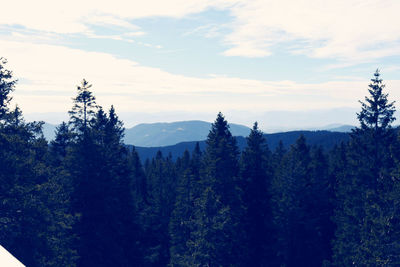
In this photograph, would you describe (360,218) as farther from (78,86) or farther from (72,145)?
(78,86)

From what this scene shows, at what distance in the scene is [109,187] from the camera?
89.5 ft

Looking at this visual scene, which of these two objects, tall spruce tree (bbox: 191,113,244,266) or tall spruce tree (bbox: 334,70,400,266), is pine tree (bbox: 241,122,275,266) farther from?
tall spruce tree (bbox: 334,70,400,266)

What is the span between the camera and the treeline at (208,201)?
1833 cm

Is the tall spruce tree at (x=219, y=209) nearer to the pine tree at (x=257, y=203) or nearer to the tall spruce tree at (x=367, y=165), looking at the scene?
the pine tree at (x=257, y=203)

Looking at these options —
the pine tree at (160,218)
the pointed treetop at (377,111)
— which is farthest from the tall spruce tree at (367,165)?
the pine tree at (160,218)

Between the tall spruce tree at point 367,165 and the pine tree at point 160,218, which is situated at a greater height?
the tall spruce tree at point 367,165

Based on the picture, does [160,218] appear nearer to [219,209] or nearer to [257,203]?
[257,203]

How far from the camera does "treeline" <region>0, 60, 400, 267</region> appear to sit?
1833 centimetres

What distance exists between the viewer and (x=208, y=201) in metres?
24.5

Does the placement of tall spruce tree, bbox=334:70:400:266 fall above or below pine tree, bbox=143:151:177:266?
above

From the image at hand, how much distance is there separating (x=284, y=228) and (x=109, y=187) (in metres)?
19.8

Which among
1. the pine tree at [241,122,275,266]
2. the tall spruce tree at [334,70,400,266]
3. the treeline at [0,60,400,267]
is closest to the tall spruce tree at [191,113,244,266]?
the treeline at [0,60,400,267]

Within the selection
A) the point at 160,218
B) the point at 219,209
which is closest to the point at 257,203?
the point at 219,209

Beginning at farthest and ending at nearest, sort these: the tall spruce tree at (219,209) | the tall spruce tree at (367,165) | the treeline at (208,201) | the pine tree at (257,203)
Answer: the pine tree at (257,203)
the tall spruce tree at (367,165)
the tall spruce tree at (219,209)
the treeline at (208,201)
